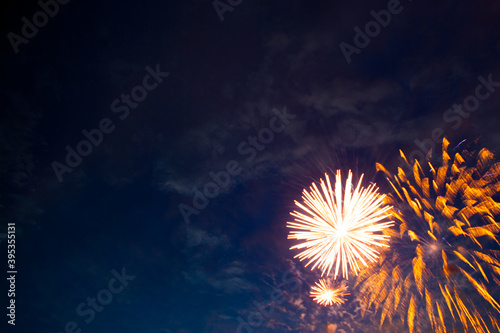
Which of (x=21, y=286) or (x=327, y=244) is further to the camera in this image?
(x=21, y=286)

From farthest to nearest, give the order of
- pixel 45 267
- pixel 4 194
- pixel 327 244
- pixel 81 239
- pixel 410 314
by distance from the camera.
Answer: pixel 45 267, pixel 81 239, pixel 4 194, pixel 410 314, pixel 327 244

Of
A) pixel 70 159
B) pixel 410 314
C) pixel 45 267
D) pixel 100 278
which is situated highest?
pixel 70 159

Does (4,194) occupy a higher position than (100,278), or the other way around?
(4,194)

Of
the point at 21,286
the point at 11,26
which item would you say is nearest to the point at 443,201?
the point at 11,26

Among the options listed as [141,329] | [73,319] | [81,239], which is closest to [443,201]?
[81,239]

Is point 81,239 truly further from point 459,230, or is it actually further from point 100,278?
point 459,230

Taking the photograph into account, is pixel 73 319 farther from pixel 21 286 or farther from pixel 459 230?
pixel 459 230

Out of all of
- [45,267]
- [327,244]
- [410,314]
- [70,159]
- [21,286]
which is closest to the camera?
[327,244]

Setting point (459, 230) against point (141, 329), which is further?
point (141, 329)

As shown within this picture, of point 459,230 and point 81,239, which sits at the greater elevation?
point 81,239
